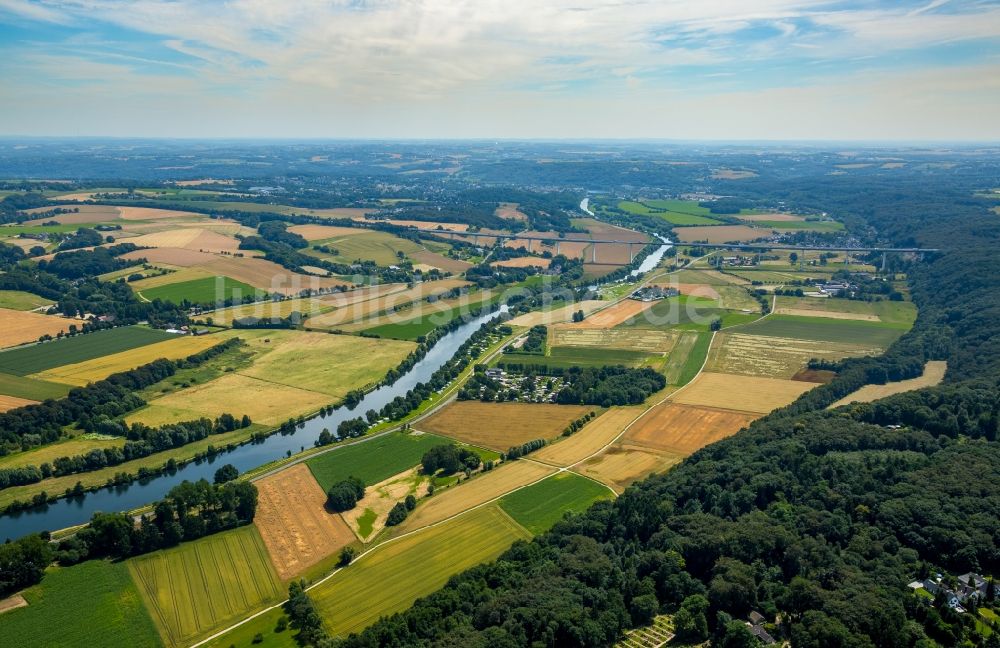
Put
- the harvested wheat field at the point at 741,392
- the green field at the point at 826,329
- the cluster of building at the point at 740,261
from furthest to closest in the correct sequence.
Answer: the cluster of building at the point at 740,261, the green field at the point at 826,329, the harvested wheat field at the point at 741,392

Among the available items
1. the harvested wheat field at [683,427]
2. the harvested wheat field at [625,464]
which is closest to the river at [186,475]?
the harvested wheat field at [625,464]

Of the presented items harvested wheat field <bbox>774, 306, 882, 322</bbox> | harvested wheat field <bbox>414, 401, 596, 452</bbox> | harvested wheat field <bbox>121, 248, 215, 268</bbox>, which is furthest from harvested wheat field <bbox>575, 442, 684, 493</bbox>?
harvested wheat field <bbox>121, 248, 215, 268</bbox>

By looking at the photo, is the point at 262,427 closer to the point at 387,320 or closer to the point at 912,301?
the point at 387,320

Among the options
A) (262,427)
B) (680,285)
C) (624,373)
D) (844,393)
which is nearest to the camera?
(262,427)

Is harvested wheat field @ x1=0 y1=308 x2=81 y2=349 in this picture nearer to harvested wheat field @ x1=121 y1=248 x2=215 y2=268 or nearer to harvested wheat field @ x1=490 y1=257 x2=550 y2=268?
harvested wheat field @ x1=121 y1=248 x2=215 y2=268

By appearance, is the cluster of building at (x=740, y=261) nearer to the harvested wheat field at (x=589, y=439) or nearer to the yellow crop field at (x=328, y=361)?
the yellow crop field at (x=328, y=361)

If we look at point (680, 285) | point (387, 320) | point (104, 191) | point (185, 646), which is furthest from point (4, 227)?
point (185, 646)
